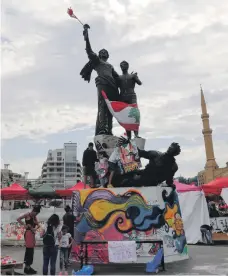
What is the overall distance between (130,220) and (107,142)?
2.92 meters

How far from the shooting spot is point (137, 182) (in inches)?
408

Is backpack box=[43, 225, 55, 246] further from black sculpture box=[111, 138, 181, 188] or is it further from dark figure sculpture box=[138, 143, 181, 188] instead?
dark figure sculpture box=[138, 143, 181, 188]

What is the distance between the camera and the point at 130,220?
9.80 metres

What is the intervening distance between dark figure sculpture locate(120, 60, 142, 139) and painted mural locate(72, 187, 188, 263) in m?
3.45

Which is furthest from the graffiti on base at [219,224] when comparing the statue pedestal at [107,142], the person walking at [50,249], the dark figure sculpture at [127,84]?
the person walking at [50,249]

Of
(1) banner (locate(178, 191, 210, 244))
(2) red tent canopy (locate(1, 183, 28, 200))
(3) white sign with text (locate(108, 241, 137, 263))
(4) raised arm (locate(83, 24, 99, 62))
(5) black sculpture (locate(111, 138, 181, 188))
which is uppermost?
(4) raised arm (locate(83, 24, 99, 62))

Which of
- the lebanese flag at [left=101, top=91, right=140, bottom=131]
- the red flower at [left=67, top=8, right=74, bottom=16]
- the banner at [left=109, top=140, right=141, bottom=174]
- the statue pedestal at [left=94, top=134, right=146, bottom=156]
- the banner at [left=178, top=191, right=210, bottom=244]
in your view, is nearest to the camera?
the banner at [left=109, top=140, right=141, bottom=174]

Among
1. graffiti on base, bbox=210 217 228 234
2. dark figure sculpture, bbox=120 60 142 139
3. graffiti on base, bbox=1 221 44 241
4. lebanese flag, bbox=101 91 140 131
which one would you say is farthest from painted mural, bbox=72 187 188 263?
graffiti on base, bbox=1 221 44 241

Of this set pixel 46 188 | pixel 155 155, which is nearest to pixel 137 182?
pixel 155 155

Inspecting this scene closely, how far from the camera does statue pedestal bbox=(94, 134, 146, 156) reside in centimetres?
1155

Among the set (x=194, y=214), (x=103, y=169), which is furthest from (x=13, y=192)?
(x=103, y=169)

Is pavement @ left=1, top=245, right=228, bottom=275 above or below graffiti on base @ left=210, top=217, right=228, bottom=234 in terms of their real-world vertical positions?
below

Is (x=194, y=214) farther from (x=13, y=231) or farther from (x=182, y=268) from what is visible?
(x=13, y=231)

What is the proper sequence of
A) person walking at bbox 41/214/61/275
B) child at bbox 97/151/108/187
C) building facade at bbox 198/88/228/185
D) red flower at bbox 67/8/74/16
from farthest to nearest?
building facade at bbox 198/88/228/185 → red flower at bbox 67/8/74/16 → child at bbox 97/151/108/187 → person walking at bbox 41/214/61/275
